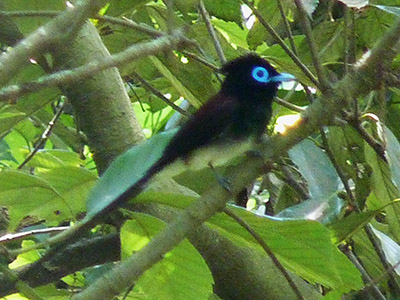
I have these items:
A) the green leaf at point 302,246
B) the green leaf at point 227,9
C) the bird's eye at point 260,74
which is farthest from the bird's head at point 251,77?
the green leaf at point 302,246

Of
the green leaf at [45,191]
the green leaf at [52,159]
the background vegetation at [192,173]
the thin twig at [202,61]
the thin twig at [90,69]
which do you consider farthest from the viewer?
the green leaf at [52,159]

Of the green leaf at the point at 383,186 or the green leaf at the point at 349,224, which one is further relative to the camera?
the green leaf at the point at 383,186

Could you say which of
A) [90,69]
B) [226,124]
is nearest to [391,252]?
[226,124]

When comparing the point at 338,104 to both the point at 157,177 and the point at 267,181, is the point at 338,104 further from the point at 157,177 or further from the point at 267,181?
the point at 267,181

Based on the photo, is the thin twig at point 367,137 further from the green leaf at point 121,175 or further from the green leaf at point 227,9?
the green leaf at point 227,9

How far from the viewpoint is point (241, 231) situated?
117 cm

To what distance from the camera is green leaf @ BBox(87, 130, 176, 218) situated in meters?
1.09

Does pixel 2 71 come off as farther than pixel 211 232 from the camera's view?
No

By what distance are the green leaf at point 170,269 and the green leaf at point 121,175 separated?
0.28ft

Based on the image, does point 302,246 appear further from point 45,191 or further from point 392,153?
point 45,191

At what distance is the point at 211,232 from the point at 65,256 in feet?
0.98

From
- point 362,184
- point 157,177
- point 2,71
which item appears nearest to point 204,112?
point 157,177

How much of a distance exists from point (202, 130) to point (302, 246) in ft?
1.12

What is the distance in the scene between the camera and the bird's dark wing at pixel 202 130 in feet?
4.44
